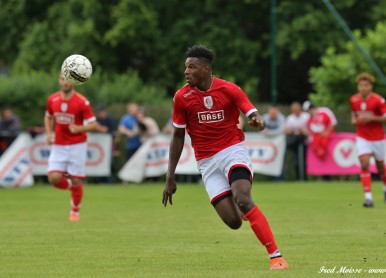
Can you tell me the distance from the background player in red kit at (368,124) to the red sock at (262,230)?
30.1 feet

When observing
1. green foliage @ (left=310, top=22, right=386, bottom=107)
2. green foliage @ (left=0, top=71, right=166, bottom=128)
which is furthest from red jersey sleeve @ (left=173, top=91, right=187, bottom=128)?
green foliage @ (left=310, top=22, right=386, bottom=107)

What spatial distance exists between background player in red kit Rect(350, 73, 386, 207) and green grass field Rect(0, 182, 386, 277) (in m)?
0.70

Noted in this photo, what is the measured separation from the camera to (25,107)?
31.7m

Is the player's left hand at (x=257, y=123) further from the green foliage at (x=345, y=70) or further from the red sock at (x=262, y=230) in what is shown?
the green foliage at (x=345, y=70)

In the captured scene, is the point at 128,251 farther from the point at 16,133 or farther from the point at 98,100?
the point at 98,100

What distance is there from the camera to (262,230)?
34.0 feet

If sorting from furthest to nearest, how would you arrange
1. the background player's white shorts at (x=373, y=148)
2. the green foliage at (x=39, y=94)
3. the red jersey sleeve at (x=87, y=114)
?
the green foliage at (x=39, y=94) < the background player's white shorts at (x=373, y=148) < the red jersey sleeve at (x=87, y=114)

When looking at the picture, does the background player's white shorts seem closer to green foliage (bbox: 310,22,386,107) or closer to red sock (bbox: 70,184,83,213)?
red sock (bbox: 70,184,83,213)

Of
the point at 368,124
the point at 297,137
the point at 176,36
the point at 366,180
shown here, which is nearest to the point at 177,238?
the point at 366,180

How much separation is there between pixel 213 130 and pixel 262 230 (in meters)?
1.35

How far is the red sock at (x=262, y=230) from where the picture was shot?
33.9 ft

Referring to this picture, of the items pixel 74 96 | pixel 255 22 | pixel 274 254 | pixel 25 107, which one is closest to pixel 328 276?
pixel 274 254

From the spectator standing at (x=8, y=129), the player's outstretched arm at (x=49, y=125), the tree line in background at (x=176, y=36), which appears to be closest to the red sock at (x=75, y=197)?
the player's outstretched arm at (x=49, y=125)

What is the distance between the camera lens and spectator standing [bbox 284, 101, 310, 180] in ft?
97.8
